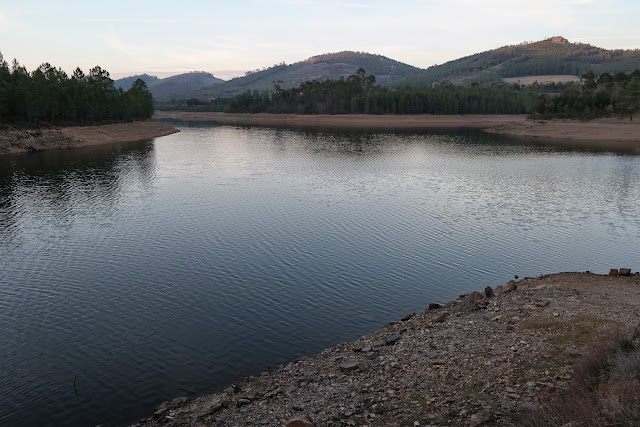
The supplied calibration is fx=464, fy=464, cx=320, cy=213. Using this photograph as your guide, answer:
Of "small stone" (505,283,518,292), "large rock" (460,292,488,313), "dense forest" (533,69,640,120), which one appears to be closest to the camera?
"large rock" (460,292,488,313)

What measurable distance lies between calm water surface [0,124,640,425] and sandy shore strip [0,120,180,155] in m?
25.5

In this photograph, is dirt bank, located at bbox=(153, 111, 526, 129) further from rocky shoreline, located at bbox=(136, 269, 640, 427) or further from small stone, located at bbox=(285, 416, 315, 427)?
small stone, located at bbox=(285, 416, 315, 427)

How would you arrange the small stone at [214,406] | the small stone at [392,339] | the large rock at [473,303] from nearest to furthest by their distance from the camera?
the small stone at [214,406] < the small stone at [392,339] < the large rock at [473,303]

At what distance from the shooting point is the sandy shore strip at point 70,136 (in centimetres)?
8219

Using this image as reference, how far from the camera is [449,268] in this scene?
87.6ft

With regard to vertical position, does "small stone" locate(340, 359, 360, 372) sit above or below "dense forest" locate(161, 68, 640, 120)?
below

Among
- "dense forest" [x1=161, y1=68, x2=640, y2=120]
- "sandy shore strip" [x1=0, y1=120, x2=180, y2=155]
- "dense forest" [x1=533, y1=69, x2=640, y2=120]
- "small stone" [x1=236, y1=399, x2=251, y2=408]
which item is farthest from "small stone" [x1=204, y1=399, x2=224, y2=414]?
"dense forest" [x1=161, y1=68, x2=640, y2=120]

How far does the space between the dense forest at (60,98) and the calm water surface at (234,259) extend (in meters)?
41.4

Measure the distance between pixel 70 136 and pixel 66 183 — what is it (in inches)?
1923

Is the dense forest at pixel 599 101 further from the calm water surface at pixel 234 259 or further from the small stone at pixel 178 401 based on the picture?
the small stone at pixel 178 401

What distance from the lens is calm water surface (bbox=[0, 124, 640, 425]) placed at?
16.7 meters

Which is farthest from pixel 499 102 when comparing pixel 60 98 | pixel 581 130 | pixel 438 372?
pixel 438 372

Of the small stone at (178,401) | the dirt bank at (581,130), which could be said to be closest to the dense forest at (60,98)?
the small stone at (178,401)

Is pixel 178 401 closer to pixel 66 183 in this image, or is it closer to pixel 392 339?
pixel 392 339
